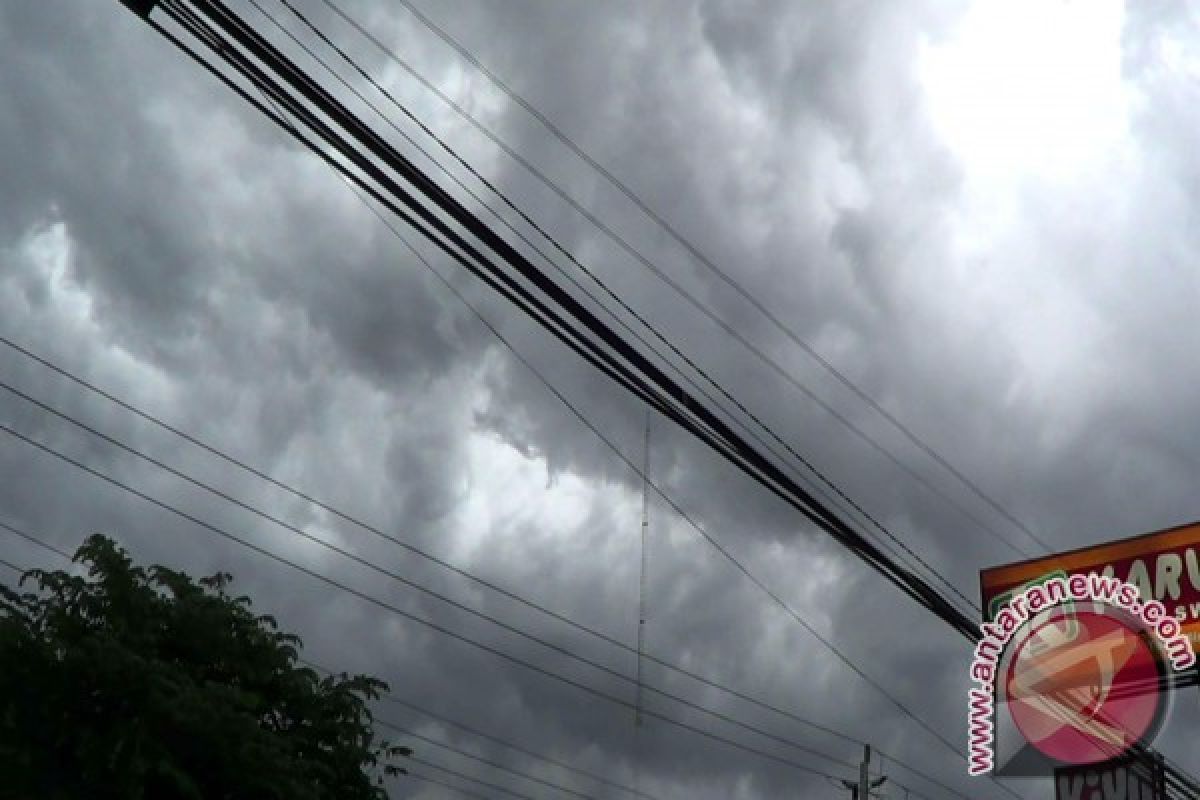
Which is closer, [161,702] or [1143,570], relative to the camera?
[161,702]

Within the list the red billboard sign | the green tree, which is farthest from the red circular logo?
the green tree

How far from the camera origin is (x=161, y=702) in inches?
630

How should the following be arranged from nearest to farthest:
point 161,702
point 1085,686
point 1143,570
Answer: point 161,702, point 1085,686, point 1143,570

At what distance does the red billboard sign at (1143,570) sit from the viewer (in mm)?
25719

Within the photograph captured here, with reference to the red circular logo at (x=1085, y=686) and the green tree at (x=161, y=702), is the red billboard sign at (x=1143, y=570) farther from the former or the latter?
the green tree at (x=161, y=702)

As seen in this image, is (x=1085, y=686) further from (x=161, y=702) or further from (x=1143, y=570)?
(x=161, y=702)

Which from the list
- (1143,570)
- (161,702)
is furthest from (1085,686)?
(161,702)

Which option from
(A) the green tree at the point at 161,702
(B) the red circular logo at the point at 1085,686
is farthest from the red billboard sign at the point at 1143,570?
(A) the green tree at the point at 161,702

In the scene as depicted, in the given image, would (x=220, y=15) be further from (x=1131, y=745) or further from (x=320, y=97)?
(x=1131, y=745)

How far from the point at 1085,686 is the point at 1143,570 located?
334 centimetres

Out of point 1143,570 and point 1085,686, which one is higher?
point 1143,570

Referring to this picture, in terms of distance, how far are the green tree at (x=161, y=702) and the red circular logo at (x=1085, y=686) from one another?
12.5m

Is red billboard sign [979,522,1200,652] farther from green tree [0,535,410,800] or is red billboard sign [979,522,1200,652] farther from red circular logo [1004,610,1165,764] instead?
green tree [0,535,410,800]

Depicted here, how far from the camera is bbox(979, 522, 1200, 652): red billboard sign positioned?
Result: 25719 mm
